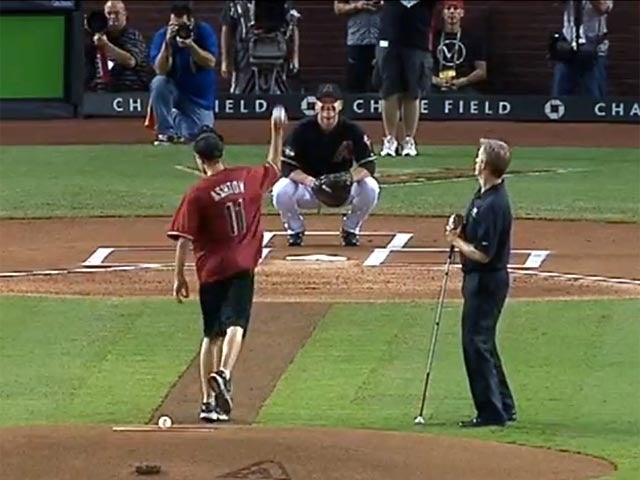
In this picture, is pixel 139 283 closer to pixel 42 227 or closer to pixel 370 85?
pixel 42 227

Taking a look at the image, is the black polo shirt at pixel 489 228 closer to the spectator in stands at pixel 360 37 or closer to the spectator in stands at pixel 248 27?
the spectator in stands at pixel 360 37

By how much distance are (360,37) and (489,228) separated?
50.8 feet

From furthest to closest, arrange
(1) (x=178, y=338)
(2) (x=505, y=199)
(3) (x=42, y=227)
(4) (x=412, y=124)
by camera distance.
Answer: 1. (4) (x=412, y=124)
2. (3) (x=42, y=227)
3. (1) (x=178, y=338)
4. (2) (x=505, y=199)

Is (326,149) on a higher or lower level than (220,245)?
lower

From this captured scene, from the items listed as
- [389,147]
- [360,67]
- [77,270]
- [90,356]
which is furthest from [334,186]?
[360,67]

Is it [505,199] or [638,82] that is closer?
[505,199]

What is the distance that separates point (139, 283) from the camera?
15211 mm

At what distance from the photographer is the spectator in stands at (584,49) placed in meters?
25.6

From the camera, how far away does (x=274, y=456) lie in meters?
9.95

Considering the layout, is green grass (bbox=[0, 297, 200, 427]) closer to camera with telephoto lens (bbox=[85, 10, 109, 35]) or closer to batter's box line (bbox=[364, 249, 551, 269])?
batter's box line (bbox=[364, 249, 551, 269])

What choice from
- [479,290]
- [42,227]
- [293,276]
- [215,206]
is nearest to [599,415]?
[479,290]

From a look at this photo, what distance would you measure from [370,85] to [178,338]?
13.6 metres

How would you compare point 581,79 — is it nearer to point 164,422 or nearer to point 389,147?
point 389,147

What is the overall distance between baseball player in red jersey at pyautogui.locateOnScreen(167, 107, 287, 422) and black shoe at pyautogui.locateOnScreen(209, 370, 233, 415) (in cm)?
7
